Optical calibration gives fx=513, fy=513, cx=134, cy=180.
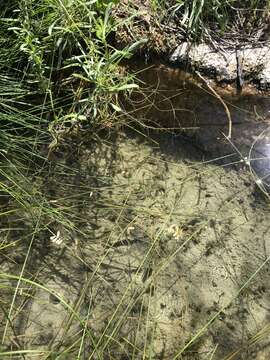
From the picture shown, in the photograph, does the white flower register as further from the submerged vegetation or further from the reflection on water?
the reflection on water

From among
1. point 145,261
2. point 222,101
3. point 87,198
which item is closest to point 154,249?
point 145,261

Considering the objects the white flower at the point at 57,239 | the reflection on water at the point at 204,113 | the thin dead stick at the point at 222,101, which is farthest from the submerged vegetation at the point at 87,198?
the thin dead stick at the point at 222,101

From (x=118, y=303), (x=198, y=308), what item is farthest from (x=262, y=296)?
(x=118, y=303)

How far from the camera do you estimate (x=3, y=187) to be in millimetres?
2283

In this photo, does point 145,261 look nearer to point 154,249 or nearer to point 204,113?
point 154,249

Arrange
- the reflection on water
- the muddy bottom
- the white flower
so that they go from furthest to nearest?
the reflection on water < the white flower < the muddy bottom

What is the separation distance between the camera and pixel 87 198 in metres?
2.52

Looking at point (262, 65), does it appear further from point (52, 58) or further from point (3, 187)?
point (3, 187)

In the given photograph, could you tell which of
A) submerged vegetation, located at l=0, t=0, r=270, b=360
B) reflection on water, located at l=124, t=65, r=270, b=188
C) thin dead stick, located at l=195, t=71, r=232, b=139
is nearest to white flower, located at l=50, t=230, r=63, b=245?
submerged vegetation, located at l=0, t=0, r=270, b=360

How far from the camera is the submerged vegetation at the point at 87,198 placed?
Result: 2.11m

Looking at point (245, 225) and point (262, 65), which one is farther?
point (262, 65)

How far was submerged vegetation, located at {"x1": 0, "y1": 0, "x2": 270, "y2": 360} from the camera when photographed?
2.11 m

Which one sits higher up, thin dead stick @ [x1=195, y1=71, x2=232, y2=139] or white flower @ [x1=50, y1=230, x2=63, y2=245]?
thin dead stick @ [x1=195, y1=71, x2=232, y2=139]

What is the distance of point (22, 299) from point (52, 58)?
4.22ft
